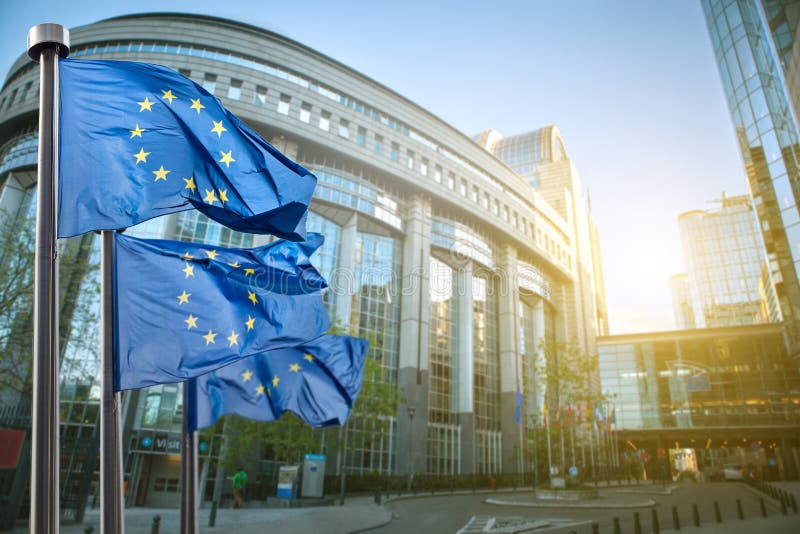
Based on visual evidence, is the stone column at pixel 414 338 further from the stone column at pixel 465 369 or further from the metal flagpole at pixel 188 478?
the metal flagpole at pixel 188 478

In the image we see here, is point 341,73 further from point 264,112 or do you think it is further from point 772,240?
point 772,240

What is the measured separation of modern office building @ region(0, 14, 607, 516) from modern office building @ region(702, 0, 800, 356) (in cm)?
2236

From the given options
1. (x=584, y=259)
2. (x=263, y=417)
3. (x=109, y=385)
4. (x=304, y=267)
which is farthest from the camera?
(x=584, y=259)

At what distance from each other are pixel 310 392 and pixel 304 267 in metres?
3.48

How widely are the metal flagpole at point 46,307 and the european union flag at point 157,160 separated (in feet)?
1.96

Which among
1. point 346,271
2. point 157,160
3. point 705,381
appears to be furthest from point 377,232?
point 705,381

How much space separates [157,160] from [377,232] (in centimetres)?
4614

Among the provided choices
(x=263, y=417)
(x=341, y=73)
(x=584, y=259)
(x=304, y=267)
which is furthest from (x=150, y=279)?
(x=584, y=259)

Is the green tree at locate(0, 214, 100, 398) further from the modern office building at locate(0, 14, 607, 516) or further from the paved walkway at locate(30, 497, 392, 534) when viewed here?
the paved walkway at locate(30, 497, 392, 534)

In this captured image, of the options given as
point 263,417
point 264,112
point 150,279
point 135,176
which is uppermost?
point 264,112

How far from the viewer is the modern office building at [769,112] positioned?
3170 centimetres

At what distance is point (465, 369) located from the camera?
57.5 meters

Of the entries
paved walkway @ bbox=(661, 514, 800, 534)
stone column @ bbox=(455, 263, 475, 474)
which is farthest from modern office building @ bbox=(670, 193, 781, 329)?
paved walkway @ bbox=(661, 514, 800, 534)

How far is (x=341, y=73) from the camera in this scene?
5062 centimetres
